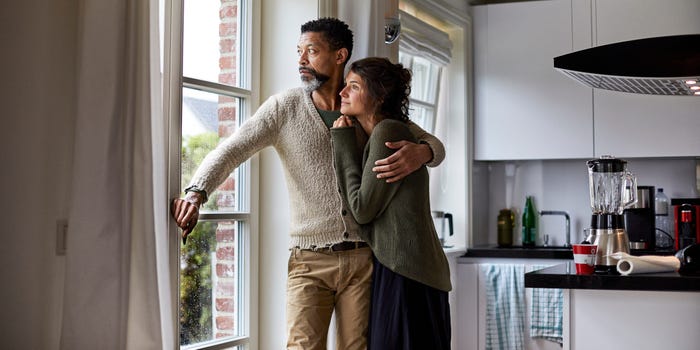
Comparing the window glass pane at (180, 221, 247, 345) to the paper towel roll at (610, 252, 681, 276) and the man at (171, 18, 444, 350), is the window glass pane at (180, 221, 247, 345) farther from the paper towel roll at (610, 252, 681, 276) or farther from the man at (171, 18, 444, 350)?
the paper towel roll at (610, 252, 681, 276)

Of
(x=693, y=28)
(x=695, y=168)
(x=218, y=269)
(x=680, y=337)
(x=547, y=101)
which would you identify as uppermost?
(x=693, y=28)

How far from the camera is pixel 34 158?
1.98m

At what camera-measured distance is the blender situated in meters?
2.92

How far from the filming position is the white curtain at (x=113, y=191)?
196 cm

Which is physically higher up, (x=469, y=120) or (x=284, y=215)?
(x=469, y=120)

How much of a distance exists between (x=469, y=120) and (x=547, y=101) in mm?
454

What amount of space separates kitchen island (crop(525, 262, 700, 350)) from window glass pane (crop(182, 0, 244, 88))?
1226mm

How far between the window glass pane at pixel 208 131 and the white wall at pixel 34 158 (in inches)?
25.8

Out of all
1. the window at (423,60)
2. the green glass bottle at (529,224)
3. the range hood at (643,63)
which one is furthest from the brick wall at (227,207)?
the green glass bottle at (529,224)

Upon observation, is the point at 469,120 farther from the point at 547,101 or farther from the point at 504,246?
the point at 504,246

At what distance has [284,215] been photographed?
3.07 m

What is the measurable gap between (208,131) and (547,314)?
2464 mm

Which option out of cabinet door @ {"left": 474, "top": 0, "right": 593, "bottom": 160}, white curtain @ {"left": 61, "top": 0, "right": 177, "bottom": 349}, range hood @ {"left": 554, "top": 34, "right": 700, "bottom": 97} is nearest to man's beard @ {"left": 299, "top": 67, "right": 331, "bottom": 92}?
white curtain @ {"left": 61, "top": 0, "right": 177, "bottom": 349}

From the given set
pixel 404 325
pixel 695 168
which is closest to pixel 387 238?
pixel 404 325
